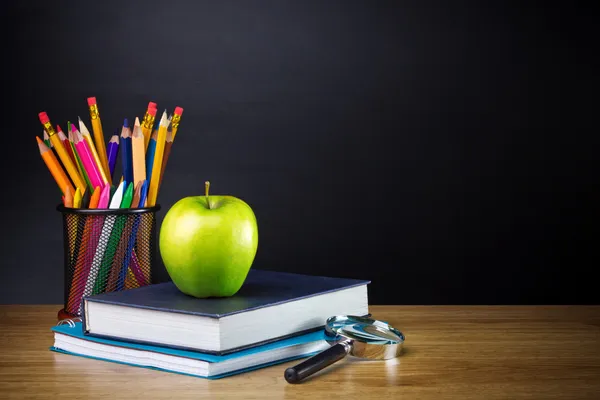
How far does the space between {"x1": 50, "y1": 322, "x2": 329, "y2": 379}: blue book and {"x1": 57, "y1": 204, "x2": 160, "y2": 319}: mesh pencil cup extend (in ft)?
0.40

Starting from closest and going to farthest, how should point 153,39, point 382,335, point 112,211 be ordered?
point 382,335 → point 112,211 → point 153,39

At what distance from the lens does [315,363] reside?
0.91 meters

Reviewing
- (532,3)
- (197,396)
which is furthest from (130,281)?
(532,3)

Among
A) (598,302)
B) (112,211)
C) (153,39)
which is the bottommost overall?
(598,302)

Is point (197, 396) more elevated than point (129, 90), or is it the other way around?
point (129, 90)

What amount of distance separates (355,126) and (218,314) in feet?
2.43

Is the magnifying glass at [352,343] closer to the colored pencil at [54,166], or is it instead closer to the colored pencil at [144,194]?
the colored pencil at [144,194]

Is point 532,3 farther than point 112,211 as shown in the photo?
Yes

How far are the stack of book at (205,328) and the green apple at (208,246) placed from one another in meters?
0.02

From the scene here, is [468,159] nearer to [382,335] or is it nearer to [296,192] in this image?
[296,192]

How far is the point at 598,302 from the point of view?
162cm

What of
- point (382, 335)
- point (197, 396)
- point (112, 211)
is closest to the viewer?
point (197, 396)

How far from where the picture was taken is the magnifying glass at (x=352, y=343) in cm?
90

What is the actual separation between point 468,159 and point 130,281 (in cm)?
72
